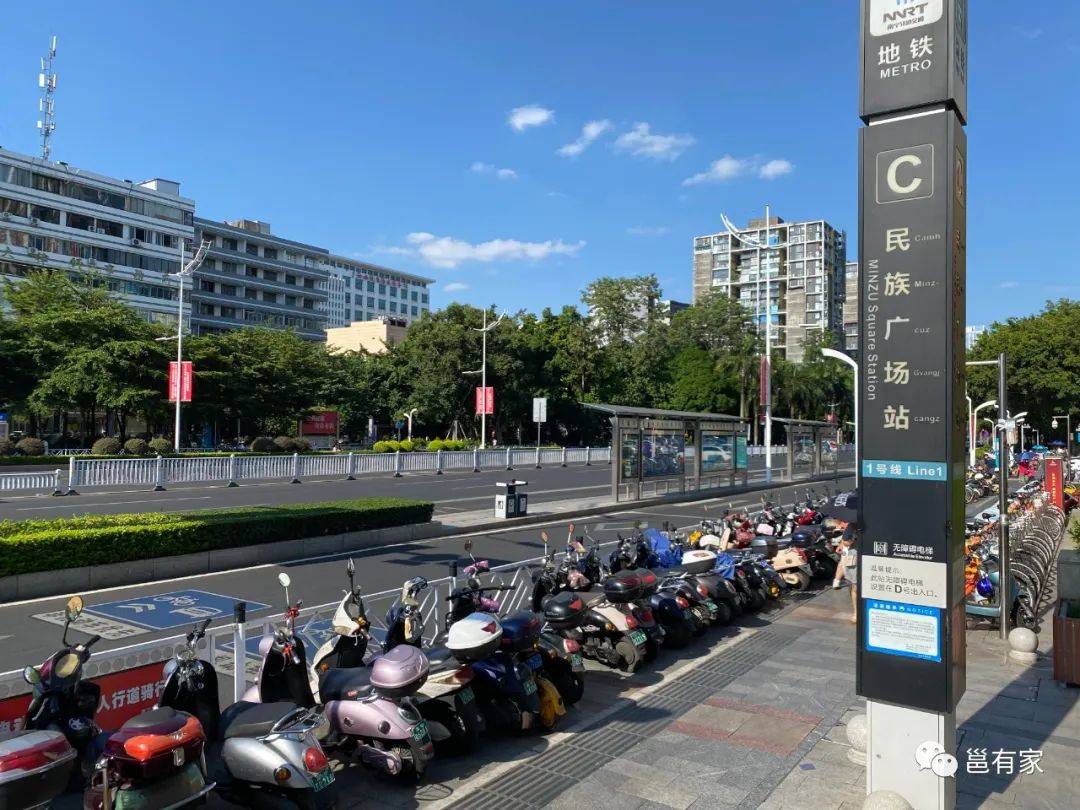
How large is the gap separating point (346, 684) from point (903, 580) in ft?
10.8

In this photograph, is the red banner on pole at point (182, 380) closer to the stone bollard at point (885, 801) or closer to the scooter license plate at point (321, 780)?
the scooter license plate at point (321, 780)

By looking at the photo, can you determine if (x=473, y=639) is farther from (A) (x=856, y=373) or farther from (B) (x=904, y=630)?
(A) (x=856, y=373)

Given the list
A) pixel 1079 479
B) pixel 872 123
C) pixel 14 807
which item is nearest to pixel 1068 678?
pixel 872 123

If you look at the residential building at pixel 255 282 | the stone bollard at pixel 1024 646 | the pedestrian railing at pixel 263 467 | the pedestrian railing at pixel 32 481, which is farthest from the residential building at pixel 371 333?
the stone bollard at pixel 1024 646

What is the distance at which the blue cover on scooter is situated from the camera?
30.4 feet

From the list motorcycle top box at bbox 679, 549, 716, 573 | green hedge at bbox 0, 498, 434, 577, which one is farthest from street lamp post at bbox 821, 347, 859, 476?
green hedge at bbox 0, 498, 434, 577

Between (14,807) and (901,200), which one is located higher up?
(901,200)

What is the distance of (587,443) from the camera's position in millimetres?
59594

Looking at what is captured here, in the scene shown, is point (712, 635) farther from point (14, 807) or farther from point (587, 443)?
point (587, 443)

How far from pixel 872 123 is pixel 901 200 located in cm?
51

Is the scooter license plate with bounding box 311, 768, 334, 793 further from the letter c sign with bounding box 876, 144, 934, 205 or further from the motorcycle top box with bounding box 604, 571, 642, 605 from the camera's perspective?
the letter c sign with bounding box 876, 144, 934, 205

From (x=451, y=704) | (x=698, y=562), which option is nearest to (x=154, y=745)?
(x=451, y=704)

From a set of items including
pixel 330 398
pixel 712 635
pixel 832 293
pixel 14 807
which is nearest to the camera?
pixel 14 807

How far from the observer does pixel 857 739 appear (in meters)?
5.00
